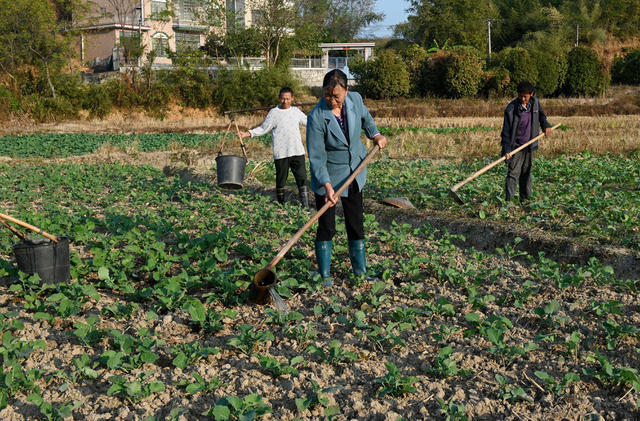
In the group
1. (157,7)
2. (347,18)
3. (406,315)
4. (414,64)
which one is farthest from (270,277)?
(347,18)

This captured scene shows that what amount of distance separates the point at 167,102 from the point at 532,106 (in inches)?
1093

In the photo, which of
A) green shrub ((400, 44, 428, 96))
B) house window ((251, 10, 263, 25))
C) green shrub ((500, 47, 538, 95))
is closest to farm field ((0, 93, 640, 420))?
green shrub ((500, 47, 538, 95))

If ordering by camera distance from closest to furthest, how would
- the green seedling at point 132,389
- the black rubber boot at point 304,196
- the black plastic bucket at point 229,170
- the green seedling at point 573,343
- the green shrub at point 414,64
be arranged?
1. the green seedling at point 132,389
2. the green seedling at point 573,343
3. the black plastic bucket at point 229,170
4. the black rubber boot at point 304,196
5. the green shrub at point 414,64

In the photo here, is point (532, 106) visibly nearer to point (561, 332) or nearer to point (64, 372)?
point (561, 332)

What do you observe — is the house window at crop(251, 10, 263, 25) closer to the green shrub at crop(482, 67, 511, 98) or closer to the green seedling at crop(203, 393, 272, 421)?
the green shrub at crop(482, 67, 511, 98)

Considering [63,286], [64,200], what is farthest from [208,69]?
[63,286]

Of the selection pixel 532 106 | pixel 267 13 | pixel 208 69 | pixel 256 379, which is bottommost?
pixel 256 379

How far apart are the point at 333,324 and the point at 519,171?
4357 mm

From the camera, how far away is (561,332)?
3904mm

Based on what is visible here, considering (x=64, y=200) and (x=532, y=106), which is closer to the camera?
(x=532, y=106)

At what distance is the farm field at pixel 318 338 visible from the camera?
3057mm

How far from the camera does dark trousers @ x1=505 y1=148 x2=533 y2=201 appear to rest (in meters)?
7.46

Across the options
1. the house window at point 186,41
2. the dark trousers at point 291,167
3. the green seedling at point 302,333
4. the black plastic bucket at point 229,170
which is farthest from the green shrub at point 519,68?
the green seedling at point 302,333

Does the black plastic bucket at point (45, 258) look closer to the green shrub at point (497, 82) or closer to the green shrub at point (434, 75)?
the green shrub at point (497, 82)
